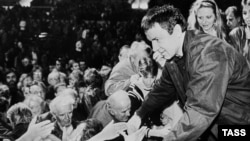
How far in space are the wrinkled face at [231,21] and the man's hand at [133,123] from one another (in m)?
0.89

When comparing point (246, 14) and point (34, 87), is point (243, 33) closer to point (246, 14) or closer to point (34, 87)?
point (246, 14)

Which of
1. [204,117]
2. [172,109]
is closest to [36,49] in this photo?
[172,109]

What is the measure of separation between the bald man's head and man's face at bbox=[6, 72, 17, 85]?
78cm

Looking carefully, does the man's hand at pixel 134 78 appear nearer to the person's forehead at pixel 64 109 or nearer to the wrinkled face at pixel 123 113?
the wrinkled face at pixel 123 113

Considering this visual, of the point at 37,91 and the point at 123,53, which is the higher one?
the point at 123,53

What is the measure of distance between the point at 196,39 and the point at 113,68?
1155 millimetres

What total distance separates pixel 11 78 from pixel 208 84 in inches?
74.1

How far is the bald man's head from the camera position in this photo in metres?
2.52

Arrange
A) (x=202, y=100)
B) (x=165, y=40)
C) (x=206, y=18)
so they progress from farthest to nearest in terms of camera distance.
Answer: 1. (x=206, y=18)
2. (x=165, y=40)
3. (x=202, y=100)

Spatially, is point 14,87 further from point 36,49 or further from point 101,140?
point 101,140

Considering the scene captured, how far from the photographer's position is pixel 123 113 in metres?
2.52

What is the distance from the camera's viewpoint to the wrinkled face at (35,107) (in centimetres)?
269

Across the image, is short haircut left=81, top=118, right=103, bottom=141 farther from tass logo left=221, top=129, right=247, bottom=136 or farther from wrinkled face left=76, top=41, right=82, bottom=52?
tass logo left=221, top=129, right=247, bottom=136

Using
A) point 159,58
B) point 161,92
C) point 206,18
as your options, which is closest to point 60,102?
point 159,58
